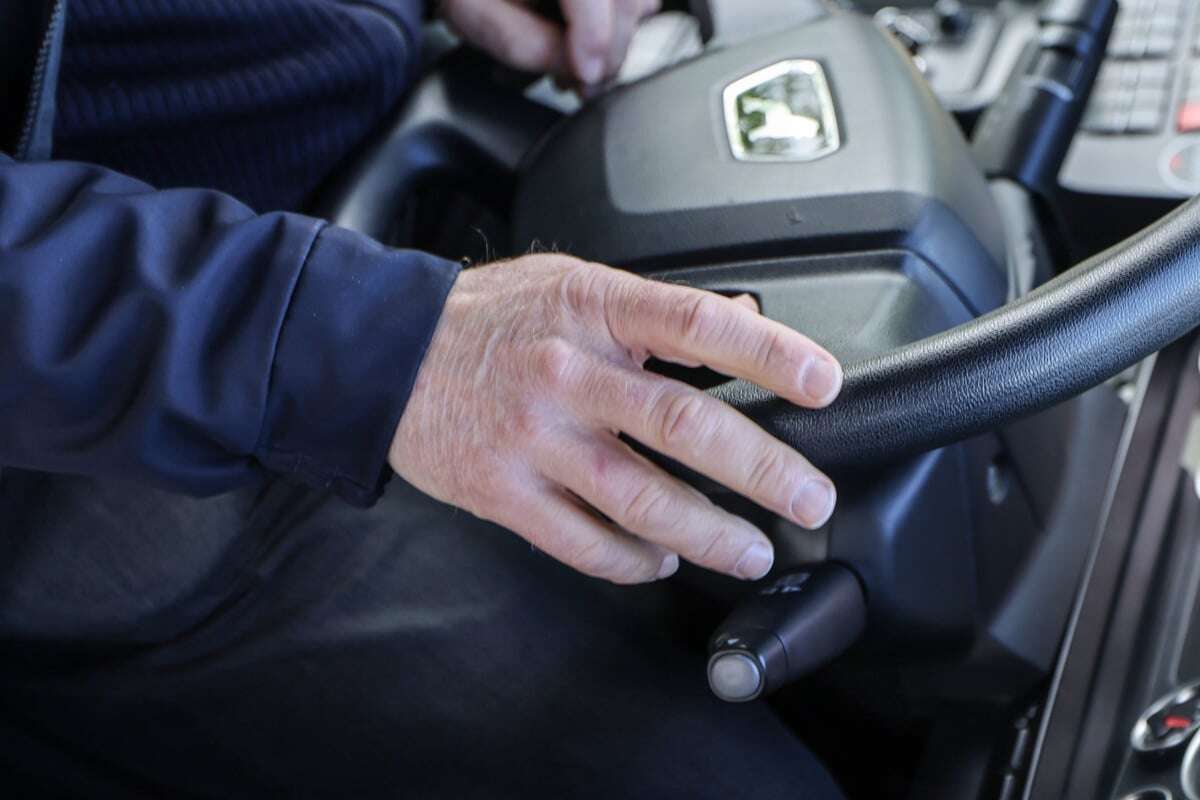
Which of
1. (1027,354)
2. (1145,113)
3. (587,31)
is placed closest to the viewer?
(1027,354)

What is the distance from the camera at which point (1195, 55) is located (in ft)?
3.34

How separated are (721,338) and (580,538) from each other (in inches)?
4.4

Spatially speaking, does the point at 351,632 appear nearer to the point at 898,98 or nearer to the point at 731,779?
the point at 731,779

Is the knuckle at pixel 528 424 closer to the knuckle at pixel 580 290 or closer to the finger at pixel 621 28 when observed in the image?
the knuckle at pixel 580 290

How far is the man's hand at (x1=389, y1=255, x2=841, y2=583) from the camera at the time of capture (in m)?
0.51

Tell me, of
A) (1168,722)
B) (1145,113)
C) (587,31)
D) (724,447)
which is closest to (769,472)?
(724,447)

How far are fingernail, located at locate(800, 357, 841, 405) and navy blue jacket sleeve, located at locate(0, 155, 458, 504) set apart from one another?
179 millimetres

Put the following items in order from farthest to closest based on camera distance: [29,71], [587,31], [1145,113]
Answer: [1145,113]
[587,31]
[29,71]

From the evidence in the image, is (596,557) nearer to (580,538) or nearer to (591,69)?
(580,538)

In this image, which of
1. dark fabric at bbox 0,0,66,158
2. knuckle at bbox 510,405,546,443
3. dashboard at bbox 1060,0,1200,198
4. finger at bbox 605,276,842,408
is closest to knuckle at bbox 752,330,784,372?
finger at bbox 605,276,842,408

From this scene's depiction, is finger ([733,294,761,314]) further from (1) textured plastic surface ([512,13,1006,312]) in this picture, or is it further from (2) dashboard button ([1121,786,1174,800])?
(2) dashboard button ([1121,786,1174,800])

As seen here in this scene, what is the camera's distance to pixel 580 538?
579mm

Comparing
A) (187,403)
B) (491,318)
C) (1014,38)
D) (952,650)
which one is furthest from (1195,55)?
(187,403)

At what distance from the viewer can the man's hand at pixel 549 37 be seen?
2.77 ft
